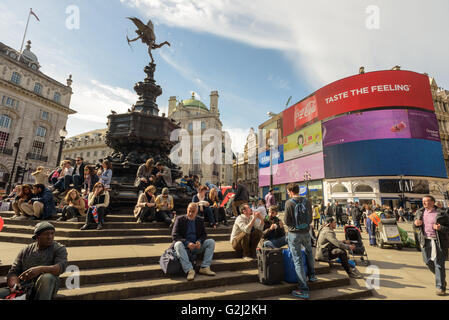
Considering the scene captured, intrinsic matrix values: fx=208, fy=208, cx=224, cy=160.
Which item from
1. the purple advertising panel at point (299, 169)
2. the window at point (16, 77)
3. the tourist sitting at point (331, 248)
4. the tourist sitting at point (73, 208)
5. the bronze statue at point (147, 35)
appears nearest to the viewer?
the tourist sitting at point (331, 248)

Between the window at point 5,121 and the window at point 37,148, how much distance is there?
13.5 ft

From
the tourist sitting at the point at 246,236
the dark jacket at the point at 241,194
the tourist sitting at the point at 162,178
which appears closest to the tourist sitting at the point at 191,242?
the tourist sitting at the point at 246,236

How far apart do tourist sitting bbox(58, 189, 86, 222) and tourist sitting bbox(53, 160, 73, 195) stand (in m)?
2.23

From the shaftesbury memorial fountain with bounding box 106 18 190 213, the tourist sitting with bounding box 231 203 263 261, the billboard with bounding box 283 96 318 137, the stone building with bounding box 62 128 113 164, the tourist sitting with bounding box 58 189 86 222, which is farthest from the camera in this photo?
the stone building with bounding box 62 128 113 164

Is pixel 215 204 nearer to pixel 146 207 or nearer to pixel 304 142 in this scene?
pixel 146 207

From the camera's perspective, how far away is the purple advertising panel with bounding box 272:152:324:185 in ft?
126

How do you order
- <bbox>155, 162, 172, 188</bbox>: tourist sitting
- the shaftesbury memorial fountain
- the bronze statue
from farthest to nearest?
the bronze statue < the shaftesbury memorial fountain < <bbox>155, 162, 172, 188</bbox>: tourist sitting

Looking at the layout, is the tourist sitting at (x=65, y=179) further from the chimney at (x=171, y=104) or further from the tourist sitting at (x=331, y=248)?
the chimney at (x=171, y=104)

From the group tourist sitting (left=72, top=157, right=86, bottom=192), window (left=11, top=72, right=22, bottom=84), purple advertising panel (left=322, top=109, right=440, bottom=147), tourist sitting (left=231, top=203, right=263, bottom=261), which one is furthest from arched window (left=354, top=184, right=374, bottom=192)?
window (left=11, top=72, right=22, bottom=84)

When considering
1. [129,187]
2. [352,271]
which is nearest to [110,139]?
[129,187]

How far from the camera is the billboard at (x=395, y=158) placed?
101 feet

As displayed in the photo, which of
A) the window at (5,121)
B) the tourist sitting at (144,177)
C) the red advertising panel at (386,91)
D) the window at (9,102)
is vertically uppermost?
the red advertising panel at (386,91)

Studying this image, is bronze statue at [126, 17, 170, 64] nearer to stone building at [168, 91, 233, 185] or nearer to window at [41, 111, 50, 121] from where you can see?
window at [41, 111, 50, 121]
